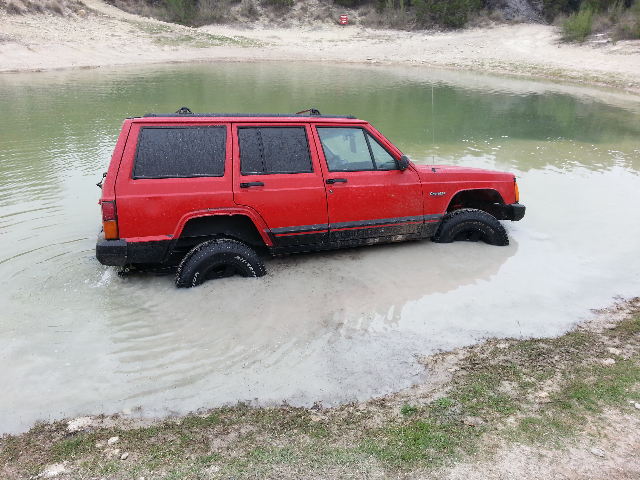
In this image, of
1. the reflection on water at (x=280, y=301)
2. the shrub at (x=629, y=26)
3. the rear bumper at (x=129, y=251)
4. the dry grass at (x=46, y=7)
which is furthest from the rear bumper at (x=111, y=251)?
the dry grass at (x=46, y=7)

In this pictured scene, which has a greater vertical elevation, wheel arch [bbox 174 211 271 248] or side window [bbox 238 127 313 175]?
side window [bbox 238 127 313 175]

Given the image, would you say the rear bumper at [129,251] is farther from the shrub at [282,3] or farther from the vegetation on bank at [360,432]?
the shrub at [282,3]

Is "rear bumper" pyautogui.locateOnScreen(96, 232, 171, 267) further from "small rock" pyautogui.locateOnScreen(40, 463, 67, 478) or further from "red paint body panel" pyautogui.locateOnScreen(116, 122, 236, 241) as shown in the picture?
"small rock" pyautogui.locateOnScreen(40, 463, 67, 478)

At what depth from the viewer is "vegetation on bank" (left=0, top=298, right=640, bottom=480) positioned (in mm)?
3059

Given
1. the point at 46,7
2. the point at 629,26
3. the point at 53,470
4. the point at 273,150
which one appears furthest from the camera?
the point at 46,7

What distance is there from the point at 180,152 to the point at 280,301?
186cm

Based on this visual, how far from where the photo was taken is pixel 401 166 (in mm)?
6109

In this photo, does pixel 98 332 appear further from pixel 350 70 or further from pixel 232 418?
pixel 350 70

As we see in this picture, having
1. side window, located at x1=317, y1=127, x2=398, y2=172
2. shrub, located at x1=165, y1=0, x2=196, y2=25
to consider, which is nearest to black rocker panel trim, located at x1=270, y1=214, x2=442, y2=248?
side window, located at x1=317, y1=127, x2=398, y2=172

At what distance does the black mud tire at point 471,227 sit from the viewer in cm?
668

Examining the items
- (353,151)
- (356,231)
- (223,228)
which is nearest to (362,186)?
(353,151)

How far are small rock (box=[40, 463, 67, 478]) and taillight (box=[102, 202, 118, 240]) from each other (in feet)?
8.04

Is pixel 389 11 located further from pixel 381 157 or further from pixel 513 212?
pixel 381 157

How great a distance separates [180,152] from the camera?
529cm
